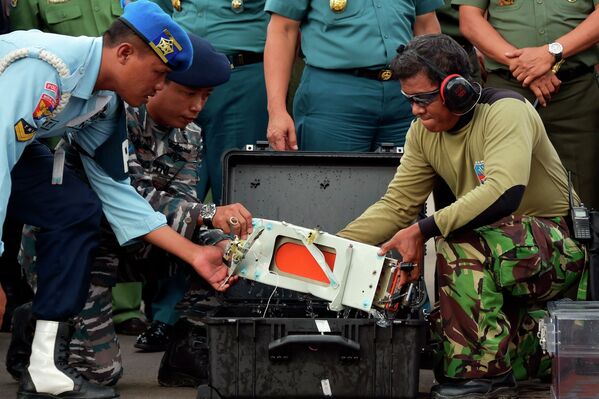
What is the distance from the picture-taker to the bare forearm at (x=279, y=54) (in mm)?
5379

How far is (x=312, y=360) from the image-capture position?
419cm

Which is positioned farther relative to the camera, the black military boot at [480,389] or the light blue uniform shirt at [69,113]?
the black military boot at [480,389]

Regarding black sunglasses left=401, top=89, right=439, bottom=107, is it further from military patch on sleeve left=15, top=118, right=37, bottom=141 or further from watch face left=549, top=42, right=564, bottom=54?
military patch on sleeve left=15, top=118, right=37, bottom=141

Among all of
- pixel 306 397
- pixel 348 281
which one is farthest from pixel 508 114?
pixel 306 397

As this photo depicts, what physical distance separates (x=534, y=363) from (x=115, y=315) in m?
2.03

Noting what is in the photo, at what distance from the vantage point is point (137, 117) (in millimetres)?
4844

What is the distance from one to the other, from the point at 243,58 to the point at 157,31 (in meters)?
1.48

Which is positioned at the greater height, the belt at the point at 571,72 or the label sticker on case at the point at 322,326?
the belt at the point at 571,72

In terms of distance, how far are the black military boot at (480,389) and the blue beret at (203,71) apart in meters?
1.44

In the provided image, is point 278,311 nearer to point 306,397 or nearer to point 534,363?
point 306,397

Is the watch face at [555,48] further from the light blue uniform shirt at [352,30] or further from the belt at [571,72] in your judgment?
the light blue uniform shirt at [352,30]

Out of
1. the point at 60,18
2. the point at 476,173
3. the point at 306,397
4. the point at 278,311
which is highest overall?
the point at 60,18

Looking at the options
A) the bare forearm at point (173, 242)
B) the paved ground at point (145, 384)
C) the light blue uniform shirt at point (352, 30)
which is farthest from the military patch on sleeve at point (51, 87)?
the light blue uniform shirt at point (352, 30)

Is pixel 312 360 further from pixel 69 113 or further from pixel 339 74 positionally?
pixel 339 74
